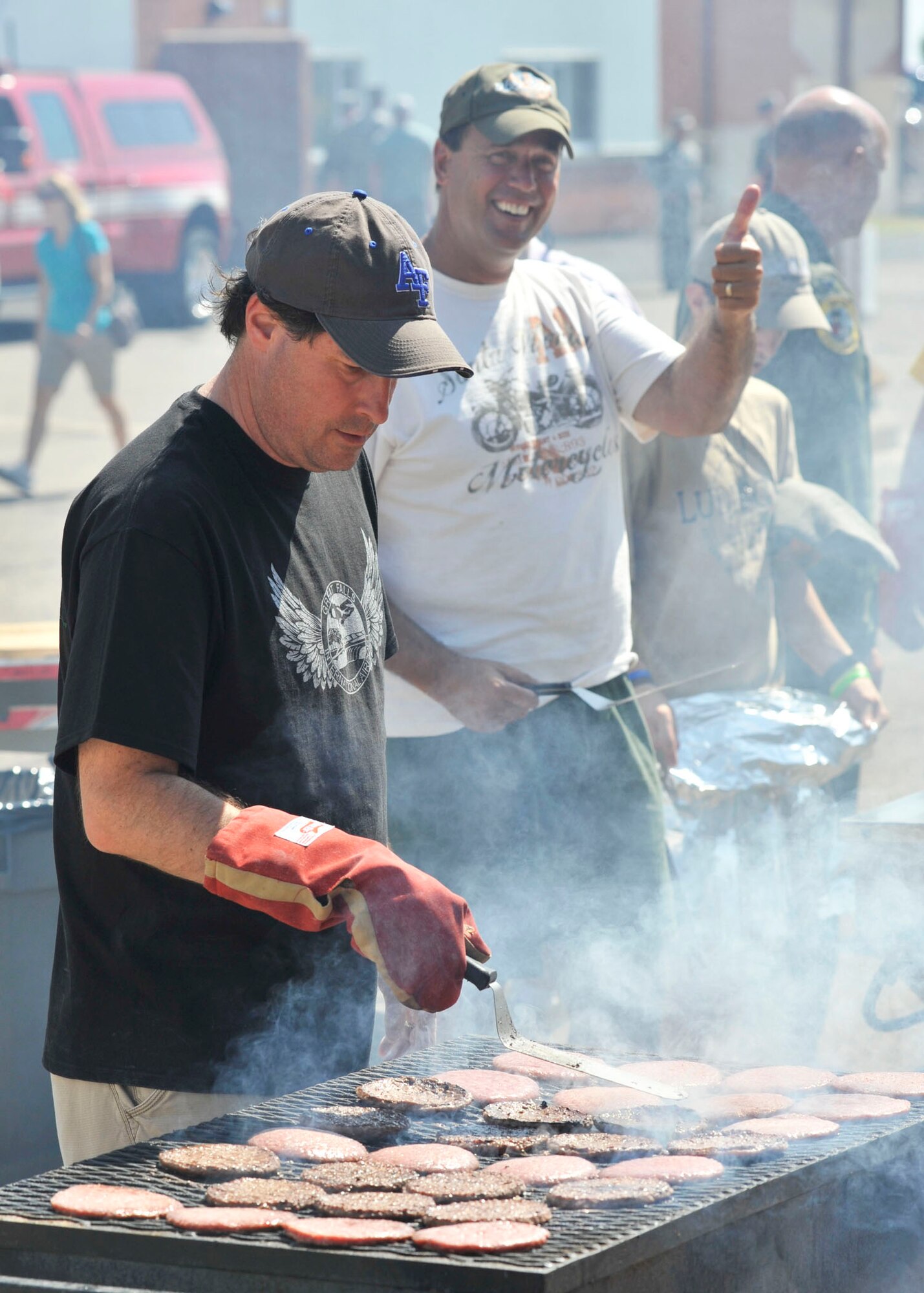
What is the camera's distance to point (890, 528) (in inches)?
174

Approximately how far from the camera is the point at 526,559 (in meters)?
2.94

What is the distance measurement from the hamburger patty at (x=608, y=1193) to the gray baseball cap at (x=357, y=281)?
945 millimetres

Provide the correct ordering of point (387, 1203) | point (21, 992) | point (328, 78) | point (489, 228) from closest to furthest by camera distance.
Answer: point (387, 1203) → point (489, 228) → point (21, 992) → point (328, 78)

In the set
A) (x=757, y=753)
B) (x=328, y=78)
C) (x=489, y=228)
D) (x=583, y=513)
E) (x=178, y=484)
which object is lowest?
(x=757, y=753)

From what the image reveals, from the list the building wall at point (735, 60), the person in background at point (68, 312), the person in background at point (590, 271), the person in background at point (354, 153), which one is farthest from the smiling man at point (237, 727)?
the building wall at point (735, 60)

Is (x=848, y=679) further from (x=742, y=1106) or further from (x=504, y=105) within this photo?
(x=742, y=1106)

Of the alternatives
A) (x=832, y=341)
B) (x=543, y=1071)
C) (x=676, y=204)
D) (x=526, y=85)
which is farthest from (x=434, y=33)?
(x=543, y=1071)

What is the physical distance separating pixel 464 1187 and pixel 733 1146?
0.34 m

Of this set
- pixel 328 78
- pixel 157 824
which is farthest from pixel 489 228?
pixel 328 78

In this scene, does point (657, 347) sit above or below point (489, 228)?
below

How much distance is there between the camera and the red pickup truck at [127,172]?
1430 cm

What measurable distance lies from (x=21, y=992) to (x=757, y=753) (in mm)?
1614

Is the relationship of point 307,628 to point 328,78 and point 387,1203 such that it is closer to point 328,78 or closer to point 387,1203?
point 387,1203

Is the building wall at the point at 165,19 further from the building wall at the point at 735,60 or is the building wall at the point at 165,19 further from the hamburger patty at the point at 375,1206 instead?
the hamburger patty at the point at 375,1206
